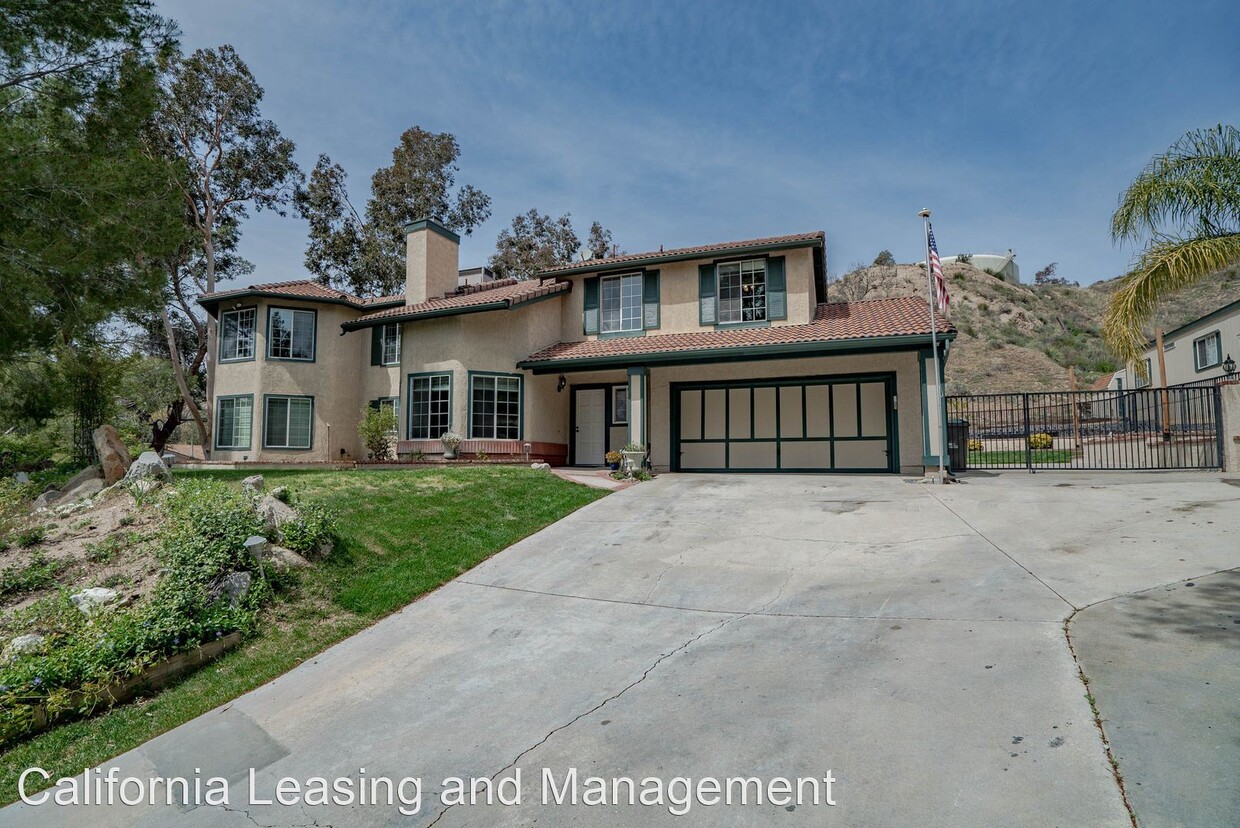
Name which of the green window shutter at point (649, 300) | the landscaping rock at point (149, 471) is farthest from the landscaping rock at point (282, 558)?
the green window shutter at point (649, 300)

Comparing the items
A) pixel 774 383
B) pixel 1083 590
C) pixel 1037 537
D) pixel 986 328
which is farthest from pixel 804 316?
pixel 986 328

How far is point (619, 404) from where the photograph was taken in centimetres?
1933

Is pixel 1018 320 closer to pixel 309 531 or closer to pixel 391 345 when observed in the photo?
pixel 391 345

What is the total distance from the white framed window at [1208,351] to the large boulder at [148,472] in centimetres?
2855

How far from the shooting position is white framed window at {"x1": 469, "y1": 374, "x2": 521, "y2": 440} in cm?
1797

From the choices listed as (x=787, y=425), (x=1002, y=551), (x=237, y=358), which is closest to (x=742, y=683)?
(x=1002, y=551)

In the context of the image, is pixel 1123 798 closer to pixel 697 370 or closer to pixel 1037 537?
pixel 1037 537

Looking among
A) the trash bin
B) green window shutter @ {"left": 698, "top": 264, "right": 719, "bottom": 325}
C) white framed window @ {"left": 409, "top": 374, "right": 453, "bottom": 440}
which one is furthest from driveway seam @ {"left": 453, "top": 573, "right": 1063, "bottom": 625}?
green window shutter @ {"left": 698, "top": 264, "right": 719, "bottom": 325}

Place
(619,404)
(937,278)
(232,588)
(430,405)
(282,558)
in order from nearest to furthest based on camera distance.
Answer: (232,588) < (282,558) < (937,278) < (430,405) < (619,404)

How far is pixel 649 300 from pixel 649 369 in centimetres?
214

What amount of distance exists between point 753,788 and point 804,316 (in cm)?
1483

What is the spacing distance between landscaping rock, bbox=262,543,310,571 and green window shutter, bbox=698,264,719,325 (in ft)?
40.4

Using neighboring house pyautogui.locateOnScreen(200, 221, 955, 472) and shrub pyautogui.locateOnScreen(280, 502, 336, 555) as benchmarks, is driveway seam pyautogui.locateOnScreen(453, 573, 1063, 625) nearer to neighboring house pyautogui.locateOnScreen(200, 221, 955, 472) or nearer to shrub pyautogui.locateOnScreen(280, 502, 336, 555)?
shrub pyautogui.locateOnScreen(280, 502, 336, 555)

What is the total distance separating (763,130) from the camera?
15.4 metres
